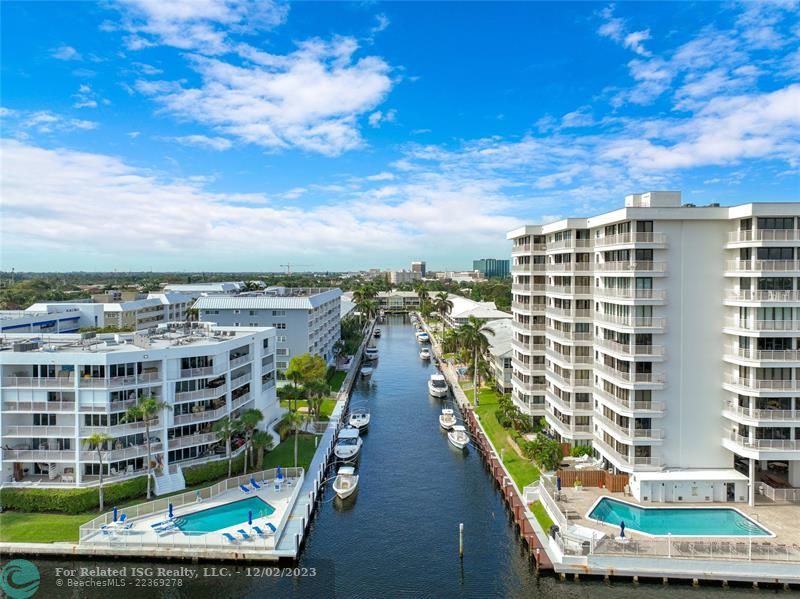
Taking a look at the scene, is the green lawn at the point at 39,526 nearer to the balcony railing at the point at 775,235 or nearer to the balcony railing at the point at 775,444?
the balcony railing at the point at 775,444

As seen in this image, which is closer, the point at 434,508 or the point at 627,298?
the point at 627,298

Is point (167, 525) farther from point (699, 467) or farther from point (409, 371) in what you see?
point (409, 371)

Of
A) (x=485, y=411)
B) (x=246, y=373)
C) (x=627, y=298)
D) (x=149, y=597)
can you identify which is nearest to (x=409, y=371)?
(x=485, y=411)

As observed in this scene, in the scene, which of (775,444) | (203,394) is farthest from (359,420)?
(775,444)

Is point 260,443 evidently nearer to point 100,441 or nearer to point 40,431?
point 100,441

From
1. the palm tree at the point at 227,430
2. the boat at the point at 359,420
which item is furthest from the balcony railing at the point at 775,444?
the boat at the point at 359,420

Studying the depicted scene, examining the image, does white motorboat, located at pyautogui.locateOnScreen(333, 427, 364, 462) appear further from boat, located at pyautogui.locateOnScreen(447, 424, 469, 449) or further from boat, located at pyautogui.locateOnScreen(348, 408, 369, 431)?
boat, located at pyautogui.locateOnScreen(447, 424, 469, 449)

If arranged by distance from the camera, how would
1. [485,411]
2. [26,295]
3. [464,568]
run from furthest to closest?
[26,295]
[485,411]
[464,568]

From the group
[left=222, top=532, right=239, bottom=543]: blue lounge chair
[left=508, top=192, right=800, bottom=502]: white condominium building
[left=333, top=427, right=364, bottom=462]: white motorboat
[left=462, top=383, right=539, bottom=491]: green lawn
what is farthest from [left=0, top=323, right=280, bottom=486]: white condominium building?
[left=508, top=192, right=800, bottom=502]: white condominium building
